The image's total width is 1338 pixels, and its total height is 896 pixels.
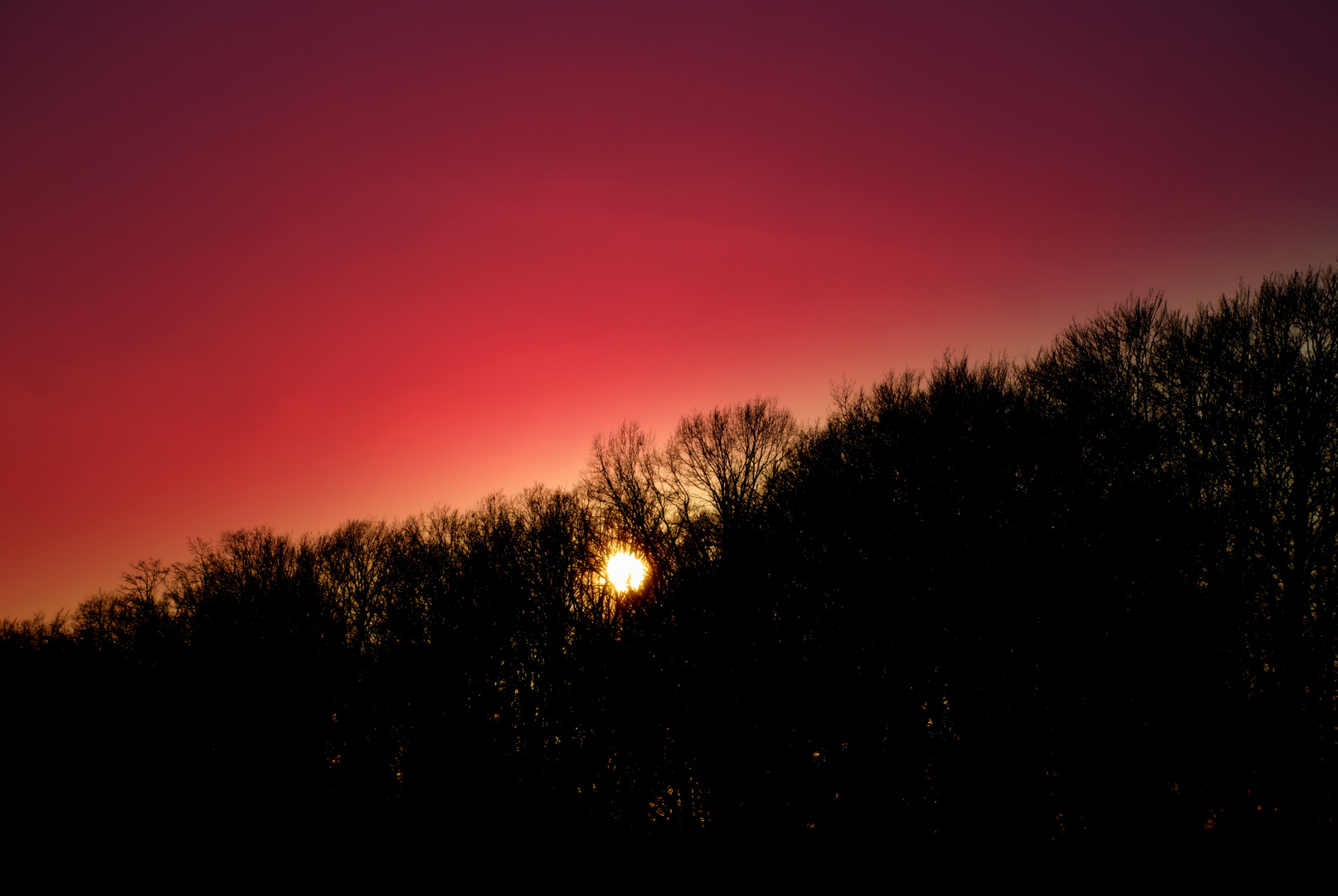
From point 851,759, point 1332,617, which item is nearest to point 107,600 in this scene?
point 851,759

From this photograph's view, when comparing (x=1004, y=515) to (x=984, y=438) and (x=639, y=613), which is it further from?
(x=639, y=613)

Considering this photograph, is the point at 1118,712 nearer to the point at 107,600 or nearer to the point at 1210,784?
the point at 1210,784

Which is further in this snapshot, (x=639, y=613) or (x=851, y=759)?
(x=639, y=613)

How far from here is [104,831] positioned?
22328mm

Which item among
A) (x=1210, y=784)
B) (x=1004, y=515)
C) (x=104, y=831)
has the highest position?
(x=1004, y=515)

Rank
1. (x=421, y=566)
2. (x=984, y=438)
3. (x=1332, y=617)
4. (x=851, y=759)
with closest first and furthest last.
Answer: (x=1332, y=617) → (x=851, y=759) → (x=984, y=438) → (x=421, y=566)

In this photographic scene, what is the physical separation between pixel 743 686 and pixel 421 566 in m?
18.6

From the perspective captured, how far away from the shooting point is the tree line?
12.1 meters

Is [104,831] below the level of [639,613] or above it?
below

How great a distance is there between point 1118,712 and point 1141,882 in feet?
10.7

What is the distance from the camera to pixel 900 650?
14.7m

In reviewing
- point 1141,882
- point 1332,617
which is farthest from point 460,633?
point 1332,617

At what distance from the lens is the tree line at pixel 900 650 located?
1212 centimetres

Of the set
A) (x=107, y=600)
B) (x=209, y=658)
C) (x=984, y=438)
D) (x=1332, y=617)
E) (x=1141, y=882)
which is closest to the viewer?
(x=1141, y=882)
